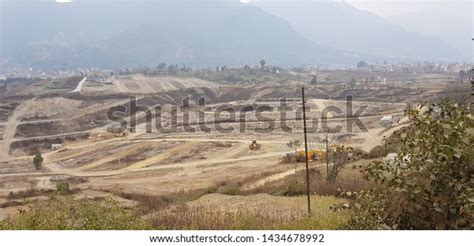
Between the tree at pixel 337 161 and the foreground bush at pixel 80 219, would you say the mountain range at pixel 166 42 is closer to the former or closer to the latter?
the tree at pixel 337 161

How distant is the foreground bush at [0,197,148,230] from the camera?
2.53m

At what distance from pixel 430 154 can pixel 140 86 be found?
6144 cm

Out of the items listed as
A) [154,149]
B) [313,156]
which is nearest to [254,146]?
[154,149]

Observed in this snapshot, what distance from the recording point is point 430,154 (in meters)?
2.54

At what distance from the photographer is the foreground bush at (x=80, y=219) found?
8.31 ft

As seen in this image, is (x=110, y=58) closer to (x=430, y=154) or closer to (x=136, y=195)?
(x=136, y=195)

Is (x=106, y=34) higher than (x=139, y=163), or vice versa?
(x=106, y=34)

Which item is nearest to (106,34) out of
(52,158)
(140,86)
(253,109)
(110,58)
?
(110,58)

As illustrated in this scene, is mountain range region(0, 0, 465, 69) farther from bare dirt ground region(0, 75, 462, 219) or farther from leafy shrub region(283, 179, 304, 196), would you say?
leafy shrub region(283, 179, 304, 196)

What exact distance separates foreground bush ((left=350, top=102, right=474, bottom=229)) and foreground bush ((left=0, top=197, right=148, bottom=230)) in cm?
124

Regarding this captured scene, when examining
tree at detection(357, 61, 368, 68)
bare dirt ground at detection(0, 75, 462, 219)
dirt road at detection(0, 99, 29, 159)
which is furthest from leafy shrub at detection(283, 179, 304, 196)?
tree at detection(357, 61, 368, 68)

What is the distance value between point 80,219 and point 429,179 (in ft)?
6.06

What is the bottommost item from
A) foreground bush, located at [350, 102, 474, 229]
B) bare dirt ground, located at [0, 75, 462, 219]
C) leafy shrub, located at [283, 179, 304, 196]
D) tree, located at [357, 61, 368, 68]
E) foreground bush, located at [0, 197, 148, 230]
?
bare dirt ground, located at [0, 75, 462, 219]
